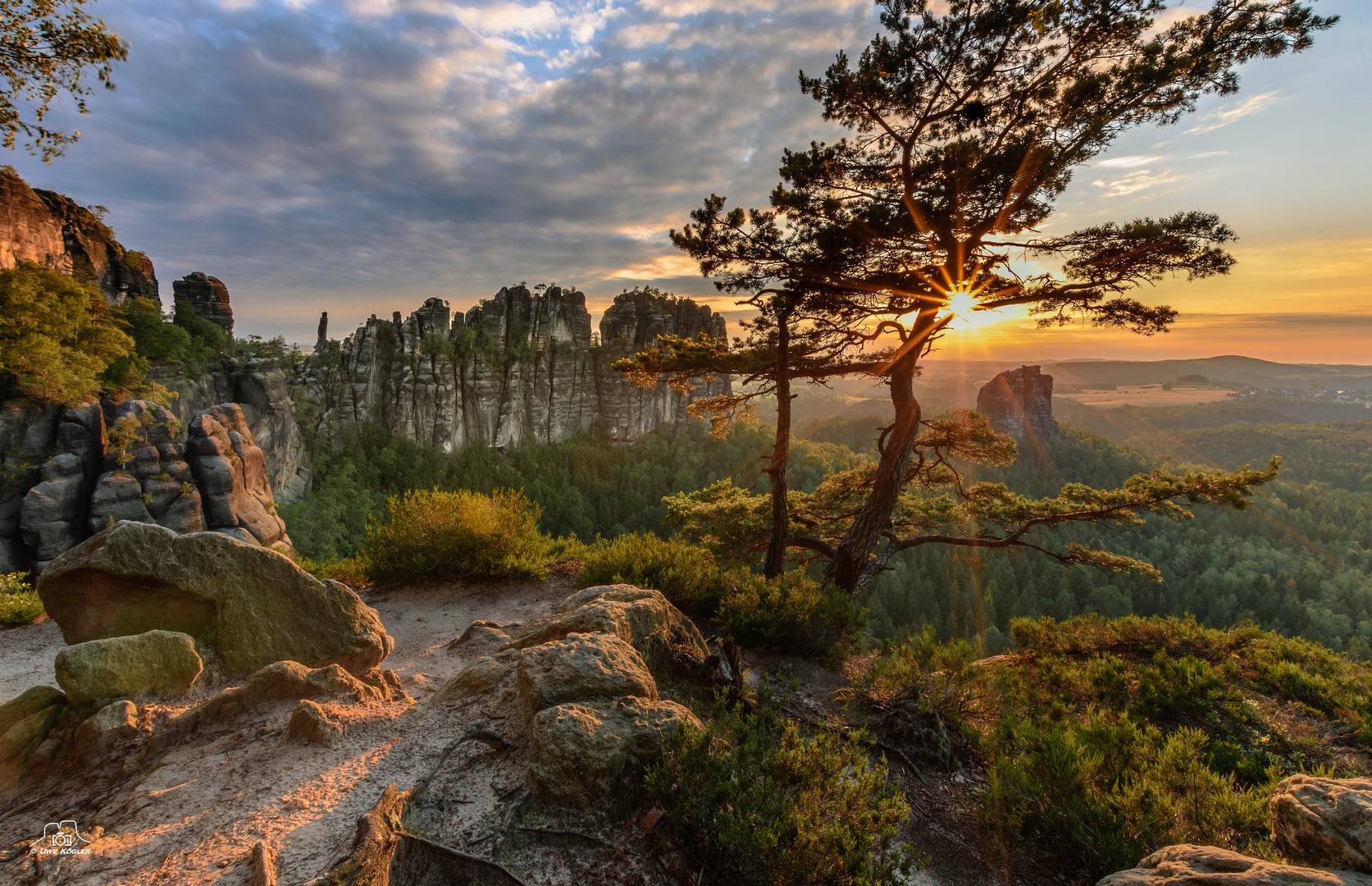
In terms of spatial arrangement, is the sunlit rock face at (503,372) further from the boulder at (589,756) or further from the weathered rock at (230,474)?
the boulder at (589,756)

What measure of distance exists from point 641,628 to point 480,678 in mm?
1386

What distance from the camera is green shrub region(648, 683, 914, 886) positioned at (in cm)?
231

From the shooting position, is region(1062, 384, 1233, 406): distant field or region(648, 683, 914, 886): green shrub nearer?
region(648, 683, 914, 886): green shrub

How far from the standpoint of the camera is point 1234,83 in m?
5.29

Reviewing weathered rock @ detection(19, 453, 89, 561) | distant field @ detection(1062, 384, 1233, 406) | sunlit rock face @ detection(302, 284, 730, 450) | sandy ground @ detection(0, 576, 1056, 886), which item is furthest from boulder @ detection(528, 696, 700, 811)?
distant field @ detection(1062, 384, 1233, 406)

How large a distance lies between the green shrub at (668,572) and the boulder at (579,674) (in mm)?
3621

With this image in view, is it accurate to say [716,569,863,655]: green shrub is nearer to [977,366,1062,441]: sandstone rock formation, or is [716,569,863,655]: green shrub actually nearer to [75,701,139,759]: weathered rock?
[75,701,139,759]: weathered rock

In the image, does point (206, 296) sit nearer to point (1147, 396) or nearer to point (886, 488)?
point (886, 488)

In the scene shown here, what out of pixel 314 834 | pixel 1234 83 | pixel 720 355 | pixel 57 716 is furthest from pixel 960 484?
pixel 57 716

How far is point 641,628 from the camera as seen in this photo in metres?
4.48

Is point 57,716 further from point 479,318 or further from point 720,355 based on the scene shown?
point 479,318

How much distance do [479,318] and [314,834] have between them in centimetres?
4848

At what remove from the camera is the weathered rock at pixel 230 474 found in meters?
16.8

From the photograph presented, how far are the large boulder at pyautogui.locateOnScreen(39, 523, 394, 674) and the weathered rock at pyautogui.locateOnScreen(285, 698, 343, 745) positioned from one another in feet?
5.27
